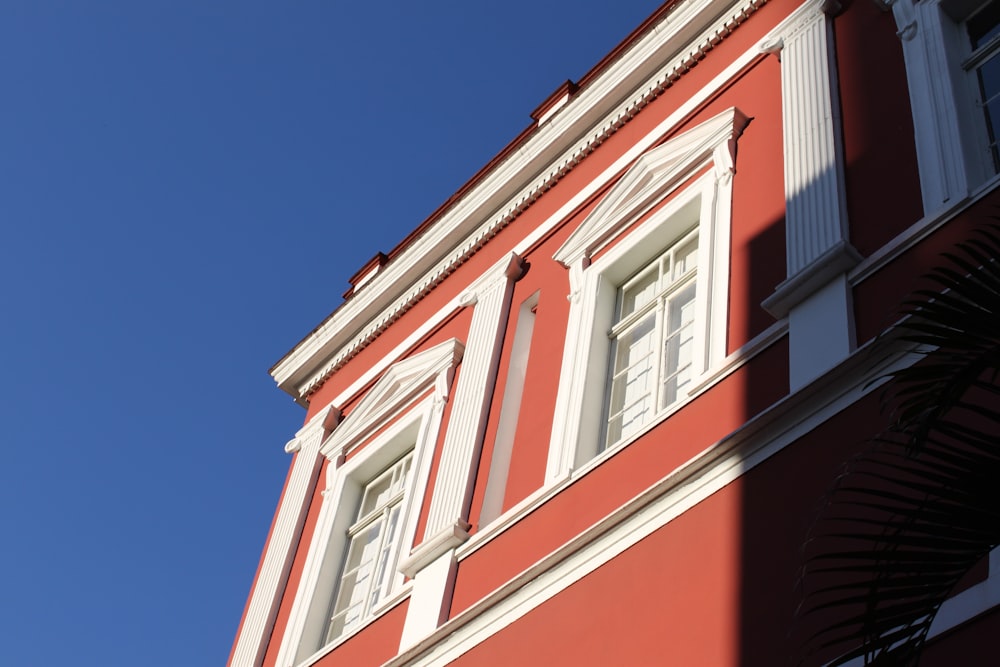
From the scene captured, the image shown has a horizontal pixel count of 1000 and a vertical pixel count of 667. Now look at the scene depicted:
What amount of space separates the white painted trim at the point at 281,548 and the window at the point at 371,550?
0.60m

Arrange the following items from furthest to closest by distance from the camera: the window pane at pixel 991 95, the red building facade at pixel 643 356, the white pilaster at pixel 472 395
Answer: the white pilaster at pixel 472 395
the window pane at pixel 991 95
the red building facade at pixel 643 356

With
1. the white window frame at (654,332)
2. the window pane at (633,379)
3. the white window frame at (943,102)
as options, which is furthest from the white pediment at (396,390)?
the white window frame at (943,102)

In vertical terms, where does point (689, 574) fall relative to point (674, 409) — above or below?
below

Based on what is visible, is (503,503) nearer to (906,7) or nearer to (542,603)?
(542,603)

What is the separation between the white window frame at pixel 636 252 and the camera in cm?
912

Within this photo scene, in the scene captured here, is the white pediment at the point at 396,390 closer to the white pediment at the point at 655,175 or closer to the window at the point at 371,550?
the window at the point at 371,550

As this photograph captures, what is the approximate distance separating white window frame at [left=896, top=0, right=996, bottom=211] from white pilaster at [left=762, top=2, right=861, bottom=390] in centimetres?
57

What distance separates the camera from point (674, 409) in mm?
8438

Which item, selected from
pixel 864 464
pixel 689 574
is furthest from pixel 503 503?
pixel 864 464

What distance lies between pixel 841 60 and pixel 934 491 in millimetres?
6184

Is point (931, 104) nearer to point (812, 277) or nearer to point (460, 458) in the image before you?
Result: point (812, 277)

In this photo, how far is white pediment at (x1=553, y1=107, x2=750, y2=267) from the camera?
32.9 ft

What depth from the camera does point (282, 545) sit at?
502 inches

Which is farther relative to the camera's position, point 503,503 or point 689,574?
point 503,503
